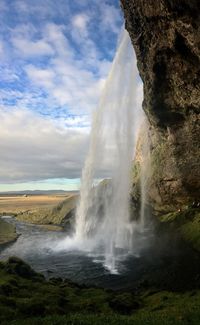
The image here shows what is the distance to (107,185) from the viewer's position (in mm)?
98688

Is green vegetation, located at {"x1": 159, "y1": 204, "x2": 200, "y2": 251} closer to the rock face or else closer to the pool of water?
the rock face

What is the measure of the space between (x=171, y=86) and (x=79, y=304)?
143 feet

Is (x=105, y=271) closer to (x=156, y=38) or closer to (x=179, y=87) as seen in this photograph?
(x=179, y=87)

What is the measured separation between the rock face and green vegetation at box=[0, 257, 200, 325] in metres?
34.5

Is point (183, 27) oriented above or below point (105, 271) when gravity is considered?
above

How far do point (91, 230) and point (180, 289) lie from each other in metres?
52.5

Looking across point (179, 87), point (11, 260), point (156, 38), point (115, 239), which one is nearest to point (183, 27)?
point (156, 38)

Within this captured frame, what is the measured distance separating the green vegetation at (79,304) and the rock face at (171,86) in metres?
34.5

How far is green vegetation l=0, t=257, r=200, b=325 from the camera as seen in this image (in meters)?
21.3

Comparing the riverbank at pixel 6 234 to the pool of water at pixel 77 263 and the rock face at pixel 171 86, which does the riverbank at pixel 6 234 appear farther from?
the rock face at pixel 171 86

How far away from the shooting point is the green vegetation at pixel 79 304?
21281 millimetres

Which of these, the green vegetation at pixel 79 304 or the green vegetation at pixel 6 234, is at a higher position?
the green vegetation at pixel 79 304

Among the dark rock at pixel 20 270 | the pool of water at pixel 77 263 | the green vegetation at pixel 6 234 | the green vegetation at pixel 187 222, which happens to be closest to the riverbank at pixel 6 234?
the green vegetation at pixel 6 234

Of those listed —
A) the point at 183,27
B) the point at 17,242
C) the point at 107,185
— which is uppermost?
the point at 183,27
